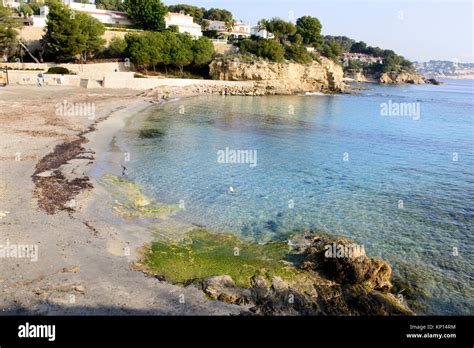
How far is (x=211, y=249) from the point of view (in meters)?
13.6

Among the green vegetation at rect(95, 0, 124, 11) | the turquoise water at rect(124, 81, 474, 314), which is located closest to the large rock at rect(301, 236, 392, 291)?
the turquoise water at rect(124, 81, 474, 314)

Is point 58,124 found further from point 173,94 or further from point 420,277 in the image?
point 173,94

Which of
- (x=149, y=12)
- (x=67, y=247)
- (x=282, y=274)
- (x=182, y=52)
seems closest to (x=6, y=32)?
(x=182, y=52)

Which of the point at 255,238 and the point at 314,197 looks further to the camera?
the point at 314,197

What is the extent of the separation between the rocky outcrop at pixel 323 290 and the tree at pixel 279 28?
9759 centimetres

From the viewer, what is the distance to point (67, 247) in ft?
39.5

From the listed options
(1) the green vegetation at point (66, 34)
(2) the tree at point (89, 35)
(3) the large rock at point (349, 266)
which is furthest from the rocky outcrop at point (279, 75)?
(3) the large rock at point (349, 266)

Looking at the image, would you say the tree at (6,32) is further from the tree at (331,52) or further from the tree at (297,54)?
the tree at (331,52)

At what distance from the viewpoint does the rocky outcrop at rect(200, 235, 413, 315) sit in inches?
402

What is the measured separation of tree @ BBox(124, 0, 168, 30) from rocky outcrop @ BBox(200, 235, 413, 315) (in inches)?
3594

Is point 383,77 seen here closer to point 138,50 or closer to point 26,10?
point 138,50

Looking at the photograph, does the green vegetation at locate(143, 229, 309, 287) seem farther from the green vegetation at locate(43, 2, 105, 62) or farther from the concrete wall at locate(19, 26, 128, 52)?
the concrete wall at locate(19, 26, 128, 52)
